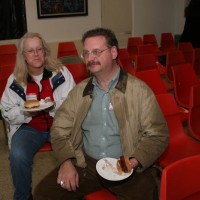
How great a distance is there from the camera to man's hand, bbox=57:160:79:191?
1.64 meters

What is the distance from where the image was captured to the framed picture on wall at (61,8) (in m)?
6.22

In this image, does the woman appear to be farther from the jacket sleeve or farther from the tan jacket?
the tan jacket

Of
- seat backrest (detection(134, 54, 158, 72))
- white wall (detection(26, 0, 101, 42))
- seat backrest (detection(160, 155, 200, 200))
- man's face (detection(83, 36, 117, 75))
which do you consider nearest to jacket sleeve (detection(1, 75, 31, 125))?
man's face (detection(83, 36, 117, 75))

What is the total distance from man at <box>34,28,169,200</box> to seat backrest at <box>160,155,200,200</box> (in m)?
0.43

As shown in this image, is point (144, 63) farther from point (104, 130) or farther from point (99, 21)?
point (99, 21)

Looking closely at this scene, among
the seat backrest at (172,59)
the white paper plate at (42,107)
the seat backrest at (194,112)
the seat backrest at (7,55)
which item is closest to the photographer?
the white paper plate at (42,107)

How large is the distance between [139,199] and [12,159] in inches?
36.0

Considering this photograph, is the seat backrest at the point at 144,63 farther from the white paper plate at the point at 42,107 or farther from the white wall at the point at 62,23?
the white wall at the point at 62,23

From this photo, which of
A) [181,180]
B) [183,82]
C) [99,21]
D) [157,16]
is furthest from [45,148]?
[157,16]

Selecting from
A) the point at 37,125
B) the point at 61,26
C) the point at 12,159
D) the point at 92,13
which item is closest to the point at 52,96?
the point at 37,125

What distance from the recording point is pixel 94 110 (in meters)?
1.80

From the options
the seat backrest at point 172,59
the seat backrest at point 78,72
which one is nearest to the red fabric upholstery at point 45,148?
the seat backrest at point 78,72

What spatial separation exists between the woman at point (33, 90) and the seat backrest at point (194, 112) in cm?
95

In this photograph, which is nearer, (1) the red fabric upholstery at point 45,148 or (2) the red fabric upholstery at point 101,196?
(2) the red fabric upholstery at point 101,196
